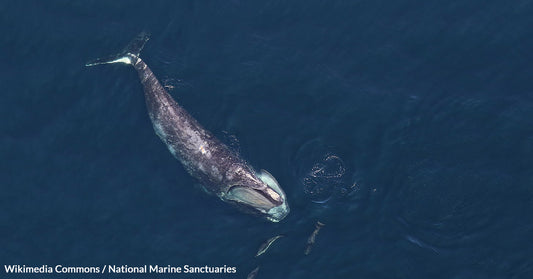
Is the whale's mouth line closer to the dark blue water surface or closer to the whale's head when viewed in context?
the whale's head

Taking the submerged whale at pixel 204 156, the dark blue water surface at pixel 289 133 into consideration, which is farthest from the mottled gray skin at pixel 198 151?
the dark blue water surface at pixel 289 133

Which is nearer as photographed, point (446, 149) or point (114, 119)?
point (446, 149)

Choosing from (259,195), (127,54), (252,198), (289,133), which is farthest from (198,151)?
(127,54)

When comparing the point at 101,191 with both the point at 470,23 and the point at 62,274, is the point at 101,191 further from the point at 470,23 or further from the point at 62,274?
the point at 470,23

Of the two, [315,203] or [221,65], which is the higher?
[221,65]

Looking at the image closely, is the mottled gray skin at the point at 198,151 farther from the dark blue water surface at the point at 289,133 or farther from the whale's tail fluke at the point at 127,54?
the dark blue water surface at the point at 289,133

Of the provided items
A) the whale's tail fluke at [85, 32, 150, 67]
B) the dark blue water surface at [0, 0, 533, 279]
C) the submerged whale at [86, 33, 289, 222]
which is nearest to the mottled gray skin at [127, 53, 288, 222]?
the submerged whale at [86, 33, 289, 222]

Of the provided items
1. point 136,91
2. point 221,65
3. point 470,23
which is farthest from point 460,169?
point 136,91

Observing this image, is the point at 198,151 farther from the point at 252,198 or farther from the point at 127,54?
the point at 127,54
